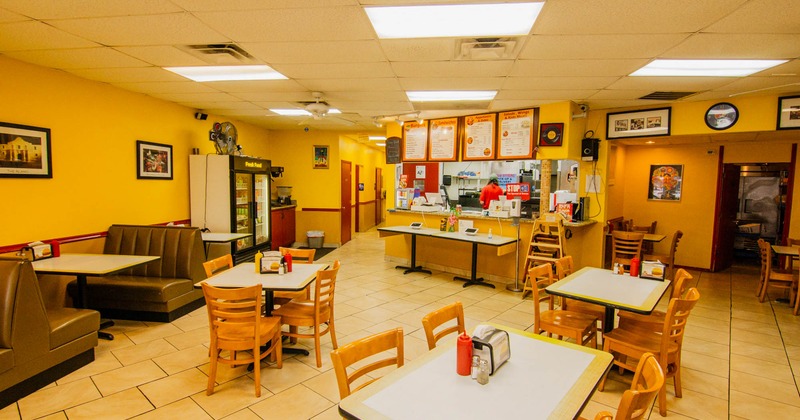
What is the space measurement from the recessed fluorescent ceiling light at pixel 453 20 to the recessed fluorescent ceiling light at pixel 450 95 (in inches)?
78.2

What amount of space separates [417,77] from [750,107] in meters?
4.48

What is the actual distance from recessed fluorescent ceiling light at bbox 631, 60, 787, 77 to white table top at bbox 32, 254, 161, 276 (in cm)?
569

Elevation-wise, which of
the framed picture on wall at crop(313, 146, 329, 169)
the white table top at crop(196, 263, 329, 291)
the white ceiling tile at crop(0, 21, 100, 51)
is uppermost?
the white ceiling tile at crop(0, 21, 100, 51)

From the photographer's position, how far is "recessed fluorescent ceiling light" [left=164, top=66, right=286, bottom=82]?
429 centimetres

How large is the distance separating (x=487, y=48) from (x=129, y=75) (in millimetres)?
4191

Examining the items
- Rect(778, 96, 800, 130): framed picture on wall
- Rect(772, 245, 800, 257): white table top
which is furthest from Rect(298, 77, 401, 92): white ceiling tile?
Rect(772, 245, 800, 257): white table top

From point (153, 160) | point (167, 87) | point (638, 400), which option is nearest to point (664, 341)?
point (638, 400)

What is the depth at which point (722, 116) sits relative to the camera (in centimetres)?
516

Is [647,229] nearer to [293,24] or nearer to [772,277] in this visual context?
[772,277]

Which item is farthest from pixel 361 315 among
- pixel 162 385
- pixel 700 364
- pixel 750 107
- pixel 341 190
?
pixel 750 107

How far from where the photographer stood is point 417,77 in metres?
4.40

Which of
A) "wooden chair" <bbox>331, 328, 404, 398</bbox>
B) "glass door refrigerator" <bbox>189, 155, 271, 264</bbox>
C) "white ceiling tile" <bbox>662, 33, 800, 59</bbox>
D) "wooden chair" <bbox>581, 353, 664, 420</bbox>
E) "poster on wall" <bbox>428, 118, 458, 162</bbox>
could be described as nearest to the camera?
"wooden chair" <bbox>581, 353, 664, 420</bbox>

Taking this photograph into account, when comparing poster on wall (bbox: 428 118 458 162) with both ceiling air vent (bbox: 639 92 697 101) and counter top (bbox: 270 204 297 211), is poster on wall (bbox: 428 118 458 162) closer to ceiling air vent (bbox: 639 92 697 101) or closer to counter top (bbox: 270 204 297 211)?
ceiling air vent (bbox: 639 92 697 101)

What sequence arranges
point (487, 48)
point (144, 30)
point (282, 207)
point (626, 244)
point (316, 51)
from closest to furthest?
point (144, 30), point (487, 48), point (316, 51), point (626, 244), point (282, 207)
